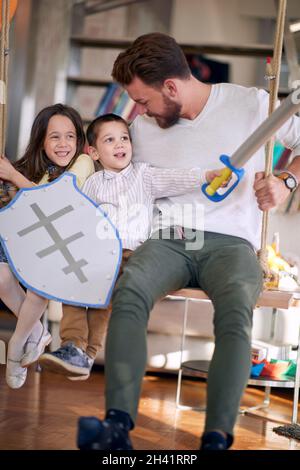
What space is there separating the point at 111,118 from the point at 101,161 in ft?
0.42

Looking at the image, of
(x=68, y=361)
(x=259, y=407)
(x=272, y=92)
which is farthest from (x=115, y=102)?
(x=68, y=361)

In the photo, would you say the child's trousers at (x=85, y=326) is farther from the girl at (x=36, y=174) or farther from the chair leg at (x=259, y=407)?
the chair leg at (x=259, y=407)

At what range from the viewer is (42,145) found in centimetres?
224

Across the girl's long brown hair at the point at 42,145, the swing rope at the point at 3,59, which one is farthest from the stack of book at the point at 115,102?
the swing rope at the point at 3,59

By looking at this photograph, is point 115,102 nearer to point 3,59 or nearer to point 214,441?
point 3,59

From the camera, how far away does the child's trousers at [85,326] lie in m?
1.98

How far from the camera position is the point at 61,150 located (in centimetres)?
218

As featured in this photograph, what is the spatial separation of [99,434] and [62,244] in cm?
63

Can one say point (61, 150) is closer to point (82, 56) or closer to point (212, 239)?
point (212, 239)

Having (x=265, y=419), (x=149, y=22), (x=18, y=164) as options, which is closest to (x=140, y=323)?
(x=18, y=164)

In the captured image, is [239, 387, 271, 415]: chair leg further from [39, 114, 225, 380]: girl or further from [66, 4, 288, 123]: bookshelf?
[66, 4, 288, 123]: bookshelf

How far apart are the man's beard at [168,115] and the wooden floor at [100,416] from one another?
0.98 m

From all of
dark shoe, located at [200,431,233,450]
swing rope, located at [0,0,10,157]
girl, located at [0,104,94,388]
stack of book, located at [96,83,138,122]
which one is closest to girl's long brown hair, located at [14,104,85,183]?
girl, located at [0,104,94,388]

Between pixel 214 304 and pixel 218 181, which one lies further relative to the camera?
pixel 218 181
